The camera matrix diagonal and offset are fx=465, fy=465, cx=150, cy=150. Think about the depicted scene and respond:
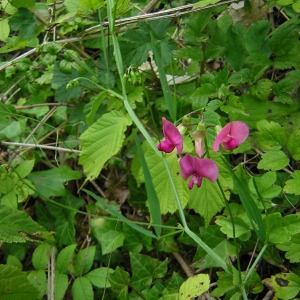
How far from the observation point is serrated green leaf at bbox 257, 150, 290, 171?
1554 millimetres

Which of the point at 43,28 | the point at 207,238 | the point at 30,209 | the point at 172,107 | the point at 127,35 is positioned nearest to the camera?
the point at 172,107

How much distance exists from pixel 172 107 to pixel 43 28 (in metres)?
0.93

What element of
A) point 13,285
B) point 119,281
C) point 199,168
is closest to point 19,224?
point 13,285

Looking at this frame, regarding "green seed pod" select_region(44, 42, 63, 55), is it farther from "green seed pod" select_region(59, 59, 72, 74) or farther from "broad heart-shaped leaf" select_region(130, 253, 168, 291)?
"broad heart-shaped leaf" select_region(130, 253, 168, 291)

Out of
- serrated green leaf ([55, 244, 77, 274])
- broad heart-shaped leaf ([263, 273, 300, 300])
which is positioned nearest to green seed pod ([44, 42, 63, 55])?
serrated green leaf ([55, 244, 77, 274])

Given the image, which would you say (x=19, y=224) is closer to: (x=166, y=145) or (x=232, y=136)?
(x=166, y=145)

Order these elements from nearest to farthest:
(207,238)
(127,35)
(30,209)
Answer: (207,238), (127,35), (30,209)

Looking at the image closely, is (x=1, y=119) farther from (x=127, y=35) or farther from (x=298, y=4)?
(x=298, y=4)

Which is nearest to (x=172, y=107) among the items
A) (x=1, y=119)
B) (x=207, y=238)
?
(x=207, y=238)

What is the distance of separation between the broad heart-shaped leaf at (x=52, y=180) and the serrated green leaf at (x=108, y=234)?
0.80 ft

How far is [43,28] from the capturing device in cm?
204

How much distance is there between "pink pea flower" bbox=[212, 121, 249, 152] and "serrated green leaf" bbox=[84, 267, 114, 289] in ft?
2.76

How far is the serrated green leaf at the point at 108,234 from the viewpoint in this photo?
1.94 metres

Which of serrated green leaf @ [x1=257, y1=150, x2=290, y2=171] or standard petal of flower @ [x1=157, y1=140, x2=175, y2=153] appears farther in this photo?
serrated green leaf @ [x1=257, y1=150, x2=290, y2=171]
